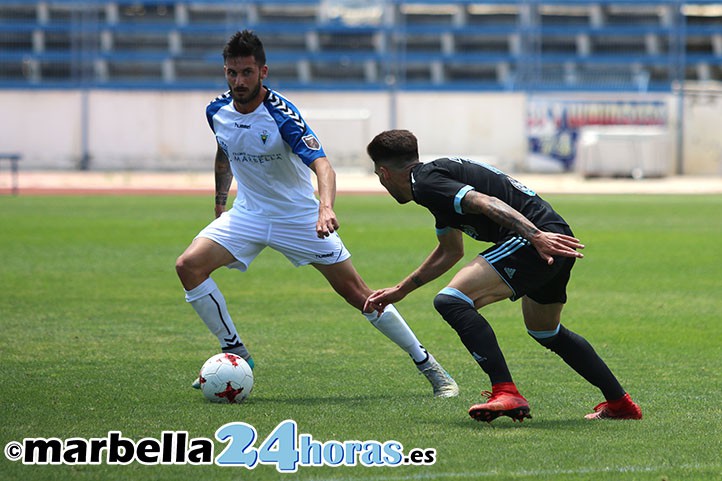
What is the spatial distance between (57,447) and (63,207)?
2169 centimetres

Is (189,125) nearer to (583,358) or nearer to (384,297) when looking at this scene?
(384,297)

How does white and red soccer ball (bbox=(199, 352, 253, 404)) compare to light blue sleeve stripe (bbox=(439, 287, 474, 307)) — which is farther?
white and red soccer ball (bbox=(199, 352, 253, 404))

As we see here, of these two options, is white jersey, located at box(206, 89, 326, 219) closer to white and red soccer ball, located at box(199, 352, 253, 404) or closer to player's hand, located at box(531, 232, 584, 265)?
white and red soccer ball, located at box(199, 352, 253, 404)

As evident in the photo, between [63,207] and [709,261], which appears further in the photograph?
[63,207]

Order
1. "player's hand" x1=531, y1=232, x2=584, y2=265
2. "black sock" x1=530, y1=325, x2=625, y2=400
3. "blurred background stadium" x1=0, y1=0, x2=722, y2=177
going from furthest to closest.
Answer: "blurred background stadium" x1=0, y1=0, x2=722, y2=177 → "black sock" x1=530, y1=325, x2=625, y2=400 → "player's hand" x1=531, y1=232, x2=584, y2=265

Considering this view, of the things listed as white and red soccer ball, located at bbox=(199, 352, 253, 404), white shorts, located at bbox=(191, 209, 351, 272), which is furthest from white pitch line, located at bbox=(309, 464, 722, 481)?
white shorts, located at bbox=(191, 209, 351, 272)

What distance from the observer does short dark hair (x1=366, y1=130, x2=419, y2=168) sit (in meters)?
6.25

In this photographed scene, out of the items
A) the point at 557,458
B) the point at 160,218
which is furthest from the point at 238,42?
the point at 160,218

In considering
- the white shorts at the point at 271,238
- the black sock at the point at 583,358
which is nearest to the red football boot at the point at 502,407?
the black sock at the point at 583,358

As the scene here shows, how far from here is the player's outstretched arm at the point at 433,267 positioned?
669 centimetres

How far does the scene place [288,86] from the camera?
4569cm

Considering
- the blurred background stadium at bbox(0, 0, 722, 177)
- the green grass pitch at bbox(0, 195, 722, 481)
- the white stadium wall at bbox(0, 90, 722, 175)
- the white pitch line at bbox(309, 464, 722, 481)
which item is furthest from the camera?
the white stadium wall at bbox(0, 90, 722, 175)

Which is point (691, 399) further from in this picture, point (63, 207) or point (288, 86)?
point (288, 86)

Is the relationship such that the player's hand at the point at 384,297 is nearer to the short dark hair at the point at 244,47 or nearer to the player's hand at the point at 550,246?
the player's hand at the point at 550,246
